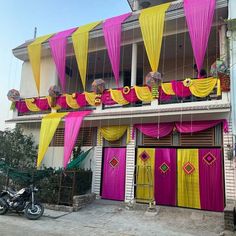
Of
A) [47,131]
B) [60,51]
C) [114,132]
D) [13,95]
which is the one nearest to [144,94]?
[114,132]

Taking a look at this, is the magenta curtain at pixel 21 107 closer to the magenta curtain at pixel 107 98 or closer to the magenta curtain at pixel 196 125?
the magenta curtain at pixel 107 98

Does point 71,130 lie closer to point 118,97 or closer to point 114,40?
point 118,97

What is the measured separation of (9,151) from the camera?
11.4m

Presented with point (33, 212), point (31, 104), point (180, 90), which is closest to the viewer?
point (33, 212)

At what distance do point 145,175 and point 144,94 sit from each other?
9.71 ft

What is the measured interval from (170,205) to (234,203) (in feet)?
7.07

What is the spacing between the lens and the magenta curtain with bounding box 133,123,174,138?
973cm

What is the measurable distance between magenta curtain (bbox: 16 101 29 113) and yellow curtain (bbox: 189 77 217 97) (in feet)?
24.5

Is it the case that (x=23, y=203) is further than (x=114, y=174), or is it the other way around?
(x=114, y=174)

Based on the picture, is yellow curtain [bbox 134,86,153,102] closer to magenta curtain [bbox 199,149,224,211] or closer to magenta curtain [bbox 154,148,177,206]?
magenta curtain [bbox 154,148,177,206]

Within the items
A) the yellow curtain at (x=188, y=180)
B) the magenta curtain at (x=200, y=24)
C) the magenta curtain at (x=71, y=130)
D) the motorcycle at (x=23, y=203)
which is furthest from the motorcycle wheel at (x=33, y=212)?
the magenta curtain at (x=200, y=24)

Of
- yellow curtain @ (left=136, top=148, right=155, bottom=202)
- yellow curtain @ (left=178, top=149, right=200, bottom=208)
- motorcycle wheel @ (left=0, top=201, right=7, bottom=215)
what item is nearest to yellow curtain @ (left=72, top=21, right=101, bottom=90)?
yellow curtain @ (left=136, top=148, right=155, bottom=202)

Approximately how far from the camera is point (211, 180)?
8.86 m

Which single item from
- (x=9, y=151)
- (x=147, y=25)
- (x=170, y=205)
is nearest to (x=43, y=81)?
(x=9, y=151)
